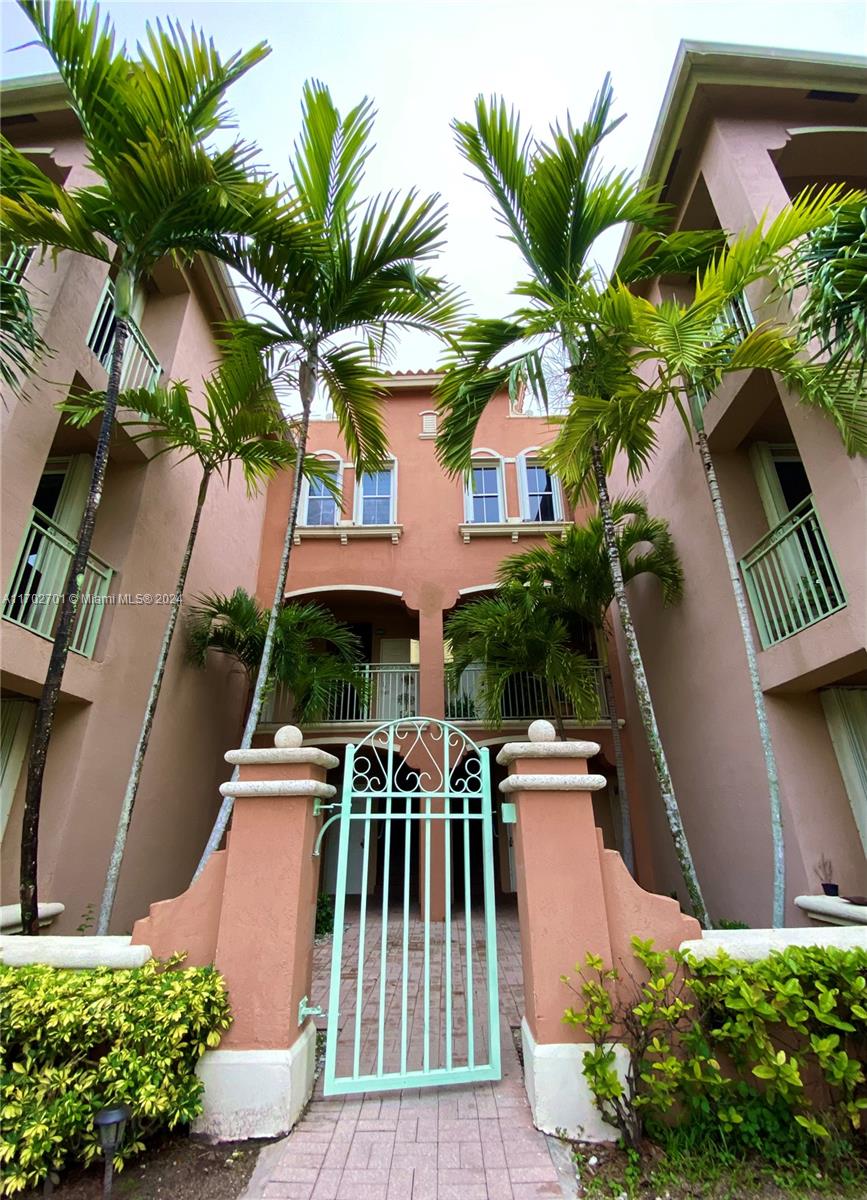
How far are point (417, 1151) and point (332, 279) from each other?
7010 millimetres

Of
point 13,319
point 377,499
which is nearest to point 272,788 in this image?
point 13,319

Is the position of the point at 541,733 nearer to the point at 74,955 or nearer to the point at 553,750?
the point at 553,750

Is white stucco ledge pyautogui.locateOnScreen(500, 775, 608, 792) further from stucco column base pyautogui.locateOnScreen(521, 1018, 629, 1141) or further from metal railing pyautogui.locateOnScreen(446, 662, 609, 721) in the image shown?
metal railing pyautogui.locateOnScreen(446, 662, 609, 721)

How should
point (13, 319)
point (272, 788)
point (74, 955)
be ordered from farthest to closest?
1. point (13, 319)
2. point (272, 788)
3. point (74, 955)

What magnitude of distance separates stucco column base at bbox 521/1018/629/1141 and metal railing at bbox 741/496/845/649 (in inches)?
163

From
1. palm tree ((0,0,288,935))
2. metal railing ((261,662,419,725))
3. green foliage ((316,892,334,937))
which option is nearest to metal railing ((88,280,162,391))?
palm tree ((0,0,288,935))

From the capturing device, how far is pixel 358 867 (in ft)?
35.5

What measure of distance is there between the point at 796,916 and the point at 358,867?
26.6 ft

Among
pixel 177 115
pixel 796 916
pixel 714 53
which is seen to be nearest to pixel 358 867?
pixel 796 916

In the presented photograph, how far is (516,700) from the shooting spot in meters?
10.0

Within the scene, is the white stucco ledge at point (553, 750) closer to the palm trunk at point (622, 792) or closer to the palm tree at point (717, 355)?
the palm tree at point (717, 355)

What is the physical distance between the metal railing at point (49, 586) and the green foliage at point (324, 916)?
4799mm

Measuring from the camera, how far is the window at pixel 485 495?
11445 millimetres

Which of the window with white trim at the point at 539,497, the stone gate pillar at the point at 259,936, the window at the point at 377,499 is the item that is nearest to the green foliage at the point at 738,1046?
the stone gate pillar at the point at 259,936
